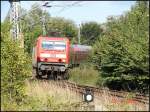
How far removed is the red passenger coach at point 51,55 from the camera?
3334 cm

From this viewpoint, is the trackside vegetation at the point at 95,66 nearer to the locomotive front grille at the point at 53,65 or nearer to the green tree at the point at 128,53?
the green tree at the point at 128,53

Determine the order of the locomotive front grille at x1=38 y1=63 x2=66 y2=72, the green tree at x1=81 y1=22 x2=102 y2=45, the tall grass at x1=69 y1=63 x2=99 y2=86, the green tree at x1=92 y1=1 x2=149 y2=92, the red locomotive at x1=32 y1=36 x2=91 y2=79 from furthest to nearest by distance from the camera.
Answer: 1. the green tree at x1=81 y1=22 x2=102 y2=45
2. the locomotive front grille at x1=38 y1=63 x2=66 y2=72
3. the red locomotive at x1=32 y1=36 x2=91 y2=79
4. the tall grass at x1=69 y1=63 x2=99 y2=86
5. the green tree at x1=92 y1=1 x2=149 y2=92

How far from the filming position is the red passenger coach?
33.3 meters

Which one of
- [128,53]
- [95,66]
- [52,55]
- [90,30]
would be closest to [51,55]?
[52,55]

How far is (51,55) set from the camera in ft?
110

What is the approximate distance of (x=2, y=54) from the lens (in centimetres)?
1285

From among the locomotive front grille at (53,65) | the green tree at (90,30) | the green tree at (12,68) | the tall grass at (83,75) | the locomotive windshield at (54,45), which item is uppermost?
the green tree at (12,68)

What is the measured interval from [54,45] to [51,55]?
763 mm

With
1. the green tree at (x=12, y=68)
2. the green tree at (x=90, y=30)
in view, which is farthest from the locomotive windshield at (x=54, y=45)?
the green tree at (x=90, y=30)

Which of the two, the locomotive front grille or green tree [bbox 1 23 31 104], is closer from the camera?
green tree [bbox 1 23 31 104]

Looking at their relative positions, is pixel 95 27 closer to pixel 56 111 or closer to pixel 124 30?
pixel 124 30

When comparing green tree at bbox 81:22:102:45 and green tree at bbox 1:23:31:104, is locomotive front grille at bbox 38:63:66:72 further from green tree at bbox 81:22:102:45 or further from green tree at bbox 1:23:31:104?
green tree at bbox 81:22:102:45

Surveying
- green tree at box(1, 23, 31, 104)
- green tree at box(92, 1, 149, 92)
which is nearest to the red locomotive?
green tree at box(92, 1, 149, 92)

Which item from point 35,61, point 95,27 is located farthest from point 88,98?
point 95,27
